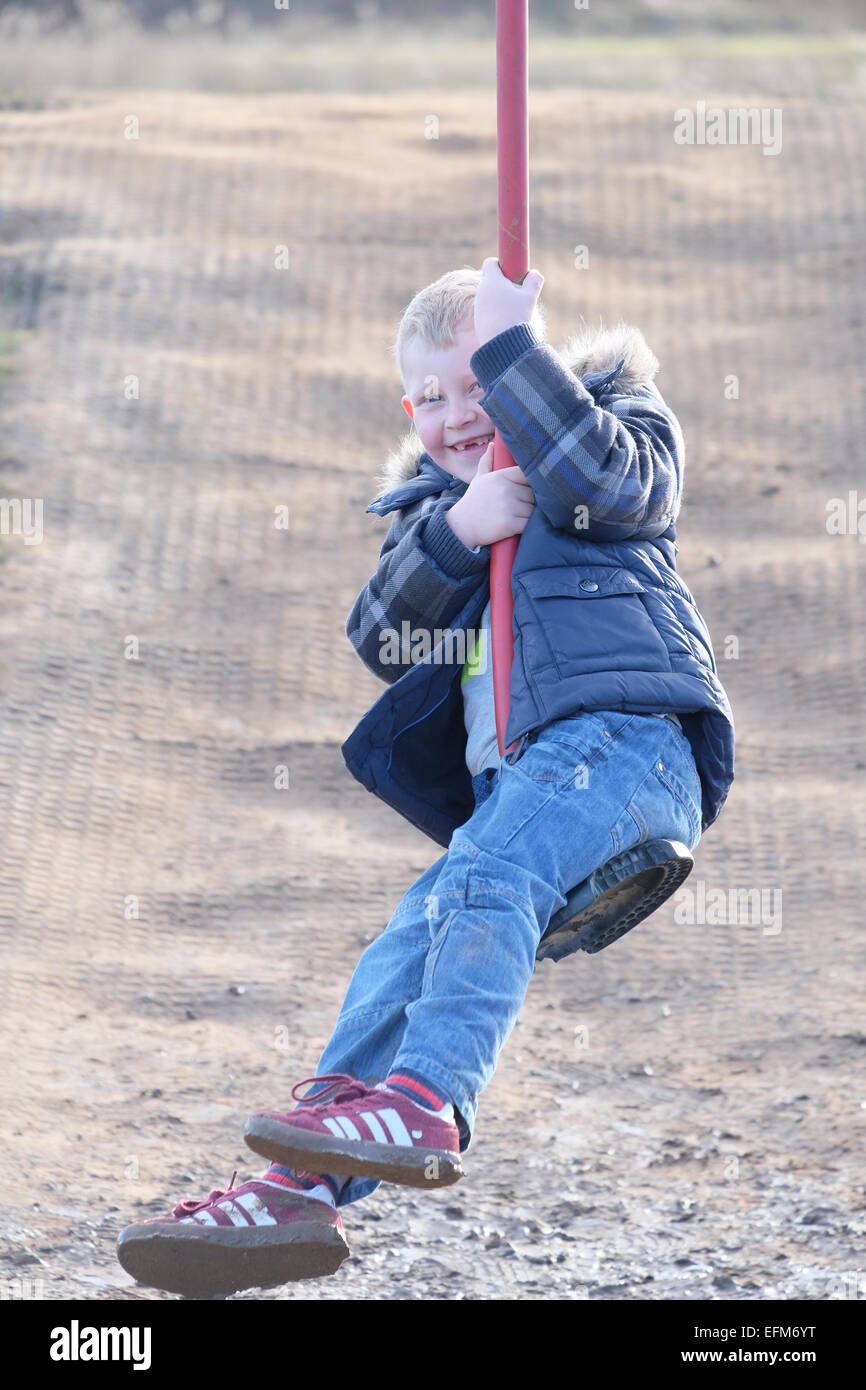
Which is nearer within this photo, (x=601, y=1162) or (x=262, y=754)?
(x=601, y=1162)

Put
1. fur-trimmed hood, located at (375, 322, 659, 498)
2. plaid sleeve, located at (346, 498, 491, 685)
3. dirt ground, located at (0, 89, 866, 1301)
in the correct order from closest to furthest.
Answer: plaid sleeve, located at (346, 498, 491, 685) → fur-trimmed hood, located at (375, 322, 659, 498) → dirt ground, located at (0, 89, 866, 1301)

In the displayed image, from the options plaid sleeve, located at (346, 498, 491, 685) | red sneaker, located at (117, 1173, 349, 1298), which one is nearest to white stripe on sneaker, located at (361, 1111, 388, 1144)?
red sneaker, located at (117, 1173, 349, 1298)

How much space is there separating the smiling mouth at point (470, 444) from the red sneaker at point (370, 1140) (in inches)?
42.7

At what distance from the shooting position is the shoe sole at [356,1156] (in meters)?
2.23

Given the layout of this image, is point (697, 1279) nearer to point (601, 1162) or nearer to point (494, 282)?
point (601, 1162)

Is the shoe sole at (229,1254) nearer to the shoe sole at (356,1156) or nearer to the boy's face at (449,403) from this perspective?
the shoe sole at (356,1156)

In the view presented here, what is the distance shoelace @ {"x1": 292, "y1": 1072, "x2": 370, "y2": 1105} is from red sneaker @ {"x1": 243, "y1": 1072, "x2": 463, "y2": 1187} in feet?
0.22

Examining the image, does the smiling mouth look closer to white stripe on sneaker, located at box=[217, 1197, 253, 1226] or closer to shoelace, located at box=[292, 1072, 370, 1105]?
shoelace, located at box=[292, 1072, 370, 1105]

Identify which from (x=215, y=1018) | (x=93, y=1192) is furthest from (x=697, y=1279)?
(x=215, y=1018)

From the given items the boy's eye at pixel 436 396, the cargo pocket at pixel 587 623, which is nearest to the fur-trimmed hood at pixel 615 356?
the boy's eye at pixel 436 396

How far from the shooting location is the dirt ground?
14.8 ft

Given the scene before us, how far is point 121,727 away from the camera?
269 inches

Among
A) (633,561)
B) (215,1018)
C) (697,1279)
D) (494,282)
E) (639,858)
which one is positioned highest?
(494,282)

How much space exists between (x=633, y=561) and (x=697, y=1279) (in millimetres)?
2168
